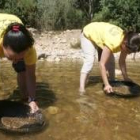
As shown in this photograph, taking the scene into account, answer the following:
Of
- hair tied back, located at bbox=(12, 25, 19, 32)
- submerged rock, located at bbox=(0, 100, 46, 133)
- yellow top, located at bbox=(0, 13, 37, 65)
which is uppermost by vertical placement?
hair tied back, located at bbox=(12, 25, 19, 32)

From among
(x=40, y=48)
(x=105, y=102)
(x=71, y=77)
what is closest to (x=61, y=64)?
(x=71, y=77)

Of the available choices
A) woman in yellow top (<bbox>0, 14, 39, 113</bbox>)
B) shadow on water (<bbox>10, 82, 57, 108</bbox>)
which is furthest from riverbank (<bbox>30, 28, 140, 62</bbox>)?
woman in yellow top (<bbox>0, 14, 39, 113</bbox>)

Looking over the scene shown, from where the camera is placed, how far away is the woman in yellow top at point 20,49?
374cm

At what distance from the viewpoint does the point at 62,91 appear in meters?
6.16

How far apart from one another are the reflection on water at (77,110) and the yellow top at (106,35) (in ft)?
2.57

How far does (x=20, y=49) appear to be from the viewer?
12.2 ft

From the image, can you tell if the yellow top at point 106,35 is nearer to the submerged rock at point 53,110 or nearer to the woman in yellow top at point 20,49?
the submerged rock at point 53,110

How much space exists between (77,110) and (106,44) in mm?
1031

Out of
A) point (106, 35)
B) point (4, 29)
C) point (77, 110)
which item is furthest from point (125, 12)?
point (4, 29)

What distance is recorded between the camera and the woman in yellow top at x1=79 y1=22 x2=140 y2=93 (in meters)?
5.23

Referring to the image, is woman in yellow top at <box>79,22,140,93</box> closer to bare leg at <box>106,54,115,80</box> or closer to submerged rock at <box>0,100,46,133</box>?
bare leg at <box>106,54,115,80</box>

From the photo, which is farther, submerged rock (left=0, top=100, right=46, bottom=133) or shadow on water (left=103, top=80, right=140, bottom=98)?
shadow on water (left=103, top=80, right=140, bottom=98)

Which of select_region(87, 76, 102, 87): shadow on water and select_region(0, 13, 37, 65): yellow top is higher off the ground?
select_region(0, 13, 37, 65): yellow top

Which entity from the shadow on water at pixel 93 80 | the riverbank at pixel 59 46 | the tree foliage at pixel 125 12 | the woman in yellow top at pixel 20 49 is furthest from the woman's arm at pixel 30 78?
the tree foliage at pixel 125 12
